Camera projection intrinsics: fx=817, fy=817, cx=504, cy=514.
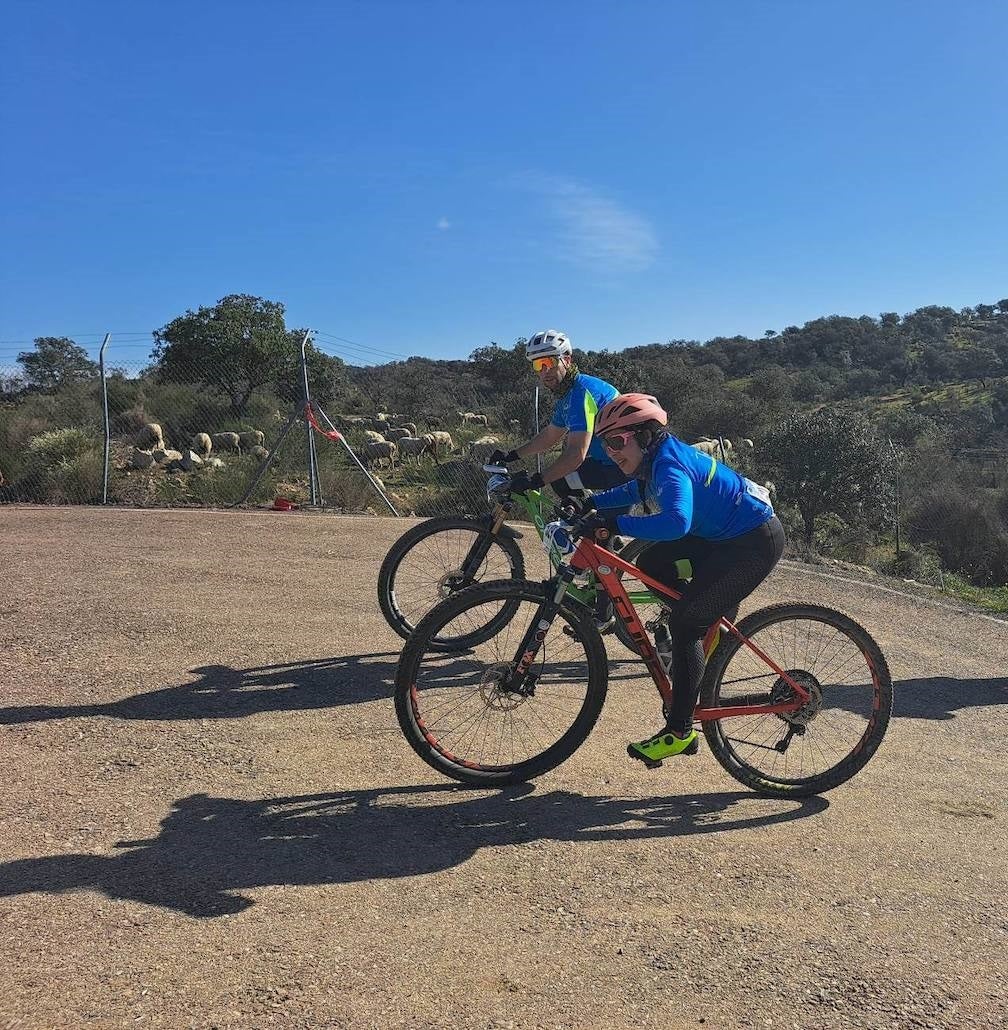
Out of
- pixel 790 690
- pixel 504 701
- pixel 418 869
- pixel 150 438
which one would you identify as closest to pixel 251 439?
pixel 150 438

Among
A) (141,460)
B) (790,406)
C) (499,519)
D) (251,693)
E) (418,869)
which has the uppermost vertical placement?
(790,406)

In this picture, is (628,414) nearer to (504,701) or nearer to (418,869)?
(504,701)

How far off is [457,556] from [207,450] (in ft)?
51.0

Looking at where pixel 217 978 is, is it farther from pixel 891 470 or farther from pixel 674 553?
pixel 891 470

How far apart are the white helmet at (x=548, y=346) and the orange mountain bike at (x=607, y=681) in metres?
1.62

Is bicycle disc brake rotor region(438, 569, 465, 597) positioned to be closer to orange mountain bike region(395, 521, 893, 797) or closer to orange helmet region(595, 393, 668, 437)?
orange mountain bike region(395, 521, 893, 797)

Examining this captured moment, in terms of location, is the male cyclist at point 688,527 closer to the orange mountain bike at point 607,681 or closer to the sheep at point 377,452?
the orange mountain bike at point 607,681

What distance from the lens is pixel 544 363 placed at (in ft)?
17.0

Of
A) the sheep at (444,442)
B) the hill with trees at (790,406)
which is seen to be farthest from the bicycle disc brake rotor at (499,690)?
the sheep at (444,442)

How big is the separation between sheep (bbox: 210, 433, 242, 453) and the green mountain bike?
49.1 feet

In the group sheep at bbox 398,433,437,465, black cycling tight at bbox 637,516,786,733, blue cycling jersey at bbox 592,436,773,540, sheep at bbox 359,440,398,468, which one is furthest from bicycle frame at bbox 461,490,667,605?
sheep at bbox 398,433,437,465

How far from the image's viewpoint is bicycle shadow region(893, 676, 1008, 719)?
5.30 m

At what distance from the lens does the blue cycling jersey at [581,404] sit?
5.07m

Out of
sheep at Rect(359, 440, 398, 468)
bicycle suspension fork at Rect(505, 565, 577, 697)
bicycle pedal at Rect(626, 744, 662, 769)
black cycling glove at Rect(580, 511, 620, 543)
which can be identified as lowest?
bicycle pedal at Rect(626, 744, 662, 769)
